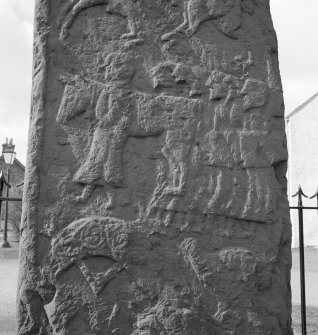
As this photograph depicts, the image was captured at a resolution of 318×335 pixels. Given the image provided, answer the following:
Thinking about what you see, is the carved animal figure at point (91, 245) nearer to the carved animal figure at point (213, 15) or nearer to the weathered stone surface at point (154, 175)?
the weathered stone surface at point (154, 175)

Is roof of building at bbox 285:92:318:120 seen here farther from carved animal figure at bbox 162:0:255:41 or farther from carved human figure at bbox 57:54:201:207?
carved human figure at bbox 57:54:201:207

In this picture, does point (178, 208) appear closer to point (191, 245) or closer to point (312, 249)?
point (191, 245)

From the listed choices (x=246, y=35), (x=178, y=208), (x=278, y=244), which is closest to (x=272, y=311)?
(x=278, y=244)

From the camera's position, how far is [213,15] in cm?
248

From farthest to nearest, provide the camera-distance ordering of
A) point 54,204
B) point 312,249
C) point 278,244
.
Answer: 1. point 312,249
2. point 278,244
3. point 54,204

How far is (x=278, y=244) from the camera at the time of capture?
7.64ft

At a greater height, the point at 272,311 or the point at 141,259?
the point at 141,259

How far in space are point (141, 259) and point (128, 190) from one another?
1.04 feet

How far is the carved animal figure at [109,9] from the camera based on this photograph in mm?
2342

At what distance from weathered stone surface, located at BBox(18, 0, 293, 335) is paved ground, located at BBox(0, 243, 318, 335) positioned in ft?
7.81

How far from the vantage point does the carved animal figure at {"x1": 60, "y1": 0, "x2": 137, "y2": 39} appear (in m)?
2.34

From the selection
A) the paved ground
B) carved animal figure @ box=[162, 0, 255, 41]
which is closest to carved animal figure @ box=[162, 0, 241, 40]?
carved animal figure @ box=[162, 0, 255, 41]

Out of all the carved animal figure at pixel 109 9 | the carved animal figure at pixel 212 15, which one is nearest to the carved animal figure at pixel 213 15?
the carved animal figure at pixel 212 15

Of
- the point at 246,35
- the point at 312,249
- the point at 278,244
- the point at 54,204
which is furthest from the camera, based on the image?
the point at 312,249
